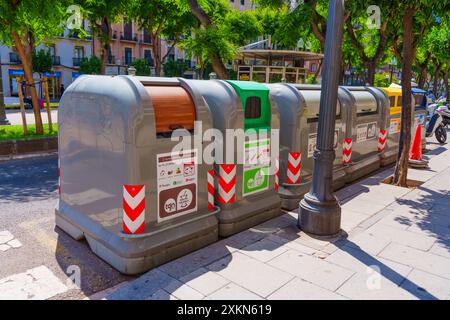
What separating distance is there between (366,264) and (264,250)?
1158mm

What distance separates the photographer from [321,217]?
4.95m

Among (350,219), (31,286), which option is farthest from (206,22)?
(31,286)

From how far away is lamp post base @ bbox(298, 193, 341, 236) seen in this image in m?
4.96

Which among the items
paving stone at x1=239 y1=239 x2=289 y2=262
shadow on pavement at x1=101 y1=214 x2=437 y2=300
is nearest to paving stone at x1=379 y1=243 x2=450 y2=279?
shadow on pavement at x1=101 y1=214 x2=437 y2=300

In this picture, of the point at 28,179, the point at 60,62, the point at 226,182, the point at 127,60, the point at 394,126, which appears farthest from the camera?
the point at 127,60

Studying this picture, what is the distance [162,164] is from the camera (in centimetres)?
399

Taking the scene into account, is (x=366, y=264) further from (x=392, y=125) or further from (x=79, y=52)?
(x=79, y=52)

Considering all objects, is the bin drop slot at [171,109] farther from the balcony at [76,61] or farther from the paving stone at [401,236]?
the balcony at [76,61]

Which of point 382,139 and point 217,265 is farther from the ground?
point 382,139

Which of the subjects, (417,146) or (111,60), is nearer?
(417,146)

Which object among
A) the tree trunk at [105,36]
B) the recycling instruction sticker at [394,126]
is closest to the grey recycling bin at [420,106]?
the recycling instruction sticker at [394,126]

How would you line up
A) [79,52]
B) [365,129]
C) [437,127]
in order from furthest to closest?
1. [79,52]
2. [437,127]
3. [365,129]

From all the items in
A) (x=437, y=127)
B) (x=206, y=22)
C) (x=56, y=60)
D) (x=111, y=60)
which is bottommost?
(x=437, y=127)

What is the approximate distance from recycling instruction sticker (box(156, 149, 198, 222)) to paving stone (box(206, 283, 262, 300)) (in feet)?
3.36
